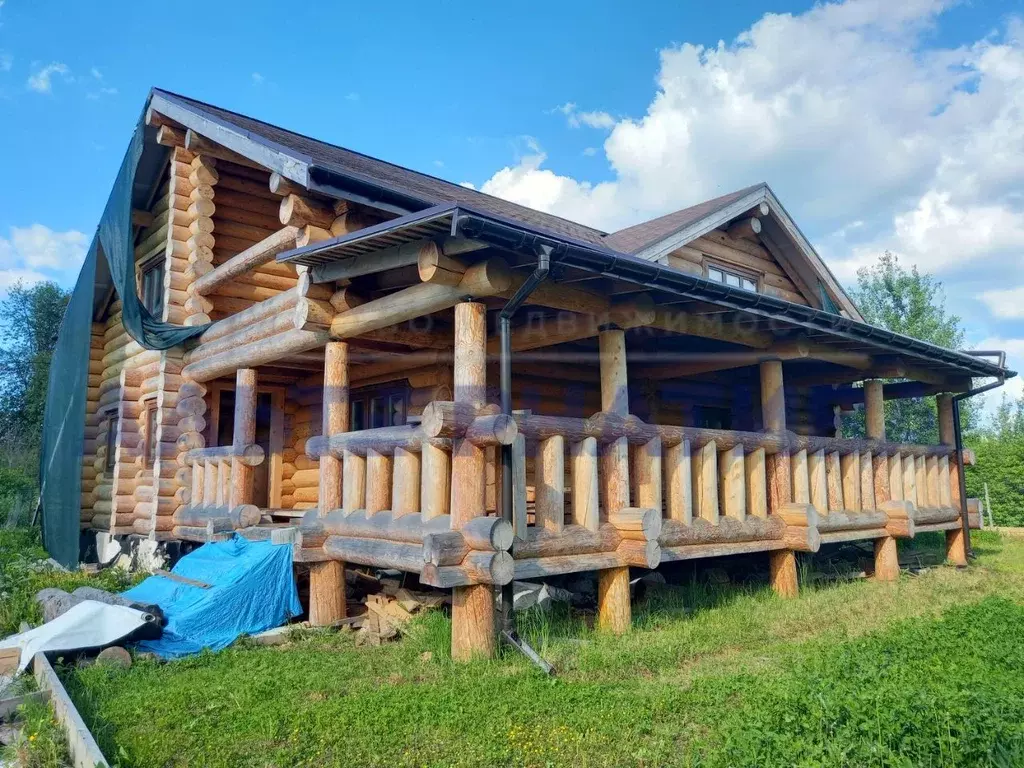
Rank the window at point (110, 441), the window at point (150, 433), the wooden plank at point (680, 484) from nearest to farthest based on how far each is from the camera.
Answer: the wooden plank at point (680, 484)
the window at point (150, 433)
the window at point (110, 441)

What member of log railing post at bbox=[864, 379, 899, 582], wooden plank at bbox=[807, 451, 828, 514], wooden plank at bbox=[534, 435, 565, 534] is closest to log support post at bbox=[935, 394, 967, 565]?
log railing post at bbox=[864, 379, 899, 582]

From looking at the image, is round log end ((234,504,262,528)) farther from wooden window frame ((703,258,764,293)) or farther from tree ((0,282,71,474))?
tree ((0,282,71,474))

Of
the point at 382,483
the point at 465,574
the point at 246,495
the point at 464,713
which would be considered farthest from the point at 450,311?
the point at 464,713

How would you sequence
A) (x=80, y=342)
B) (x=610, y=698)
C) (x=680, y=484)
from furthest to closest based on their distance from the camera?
(x=80, y=342) → (x=680, y=484) → (x=610, y=698)

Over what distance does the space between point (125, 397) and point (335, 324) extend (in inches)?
260

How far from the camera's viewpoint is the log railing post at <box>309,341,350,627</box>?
7812 millimetres

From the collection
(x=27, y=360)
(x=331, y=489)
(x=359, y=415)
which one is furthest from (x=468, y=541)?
(x=27, y=360)

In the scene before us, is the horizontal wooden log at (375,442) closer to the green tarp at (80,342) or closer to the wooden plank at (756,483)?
the wooden plank at (756,483)

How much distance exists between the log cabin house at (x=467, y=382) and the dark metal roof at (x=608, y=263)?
3 centimetres

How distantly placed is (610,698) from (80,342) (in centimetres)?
1130

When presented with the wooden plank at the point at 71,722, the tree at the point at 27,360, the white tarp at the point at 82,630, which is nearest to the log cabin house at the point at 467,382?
the white tarp at the point at 82,630

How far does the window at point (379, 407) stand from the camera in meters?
11.7

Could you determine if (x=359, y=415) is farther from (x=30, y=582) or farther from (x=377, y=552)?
(x=377, y=552)

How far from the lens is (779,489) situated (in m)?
9.23
